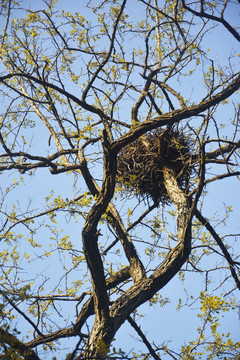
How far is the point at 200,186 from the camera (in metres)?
2.85

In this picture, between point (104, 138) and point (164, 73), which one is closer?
point (104, 138)

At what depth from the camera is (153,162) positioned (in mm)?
4828

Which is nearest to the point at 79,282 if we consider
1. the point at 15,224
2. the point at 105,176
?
A: the point at 15,224

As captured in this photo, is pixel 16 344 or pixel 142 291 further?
pixel 142 291

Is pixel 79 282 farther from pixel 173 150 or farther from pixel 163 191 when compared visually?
pixel 173 150

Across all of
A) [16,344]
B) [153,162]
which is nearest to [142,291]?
[16,344]

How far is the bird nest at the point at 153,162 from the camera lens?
15.7 feet

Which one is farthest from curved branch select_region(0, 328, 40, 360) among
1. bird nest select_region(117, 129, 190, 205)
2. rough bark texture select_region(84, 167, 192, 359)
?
bird nest select_region(117, 129, 190, 205)

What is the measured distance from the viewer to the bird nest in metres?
4.77

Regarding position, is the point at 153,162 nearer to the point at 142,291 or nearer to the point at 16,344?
the point at 142,291

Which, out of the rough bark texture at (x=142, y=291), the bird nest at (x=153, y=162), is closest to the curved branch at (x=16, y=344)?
the rough bark texture at (x=142, y=291)

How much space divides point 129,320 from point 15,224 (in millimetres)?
2112

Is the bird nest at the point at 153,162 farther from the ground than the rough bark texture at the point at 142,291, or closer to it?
farther from the ground

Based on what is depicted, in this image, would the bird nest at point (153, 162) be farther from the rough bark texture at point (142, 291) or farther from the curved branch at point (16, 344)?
the curved branch at point (16, 344)
